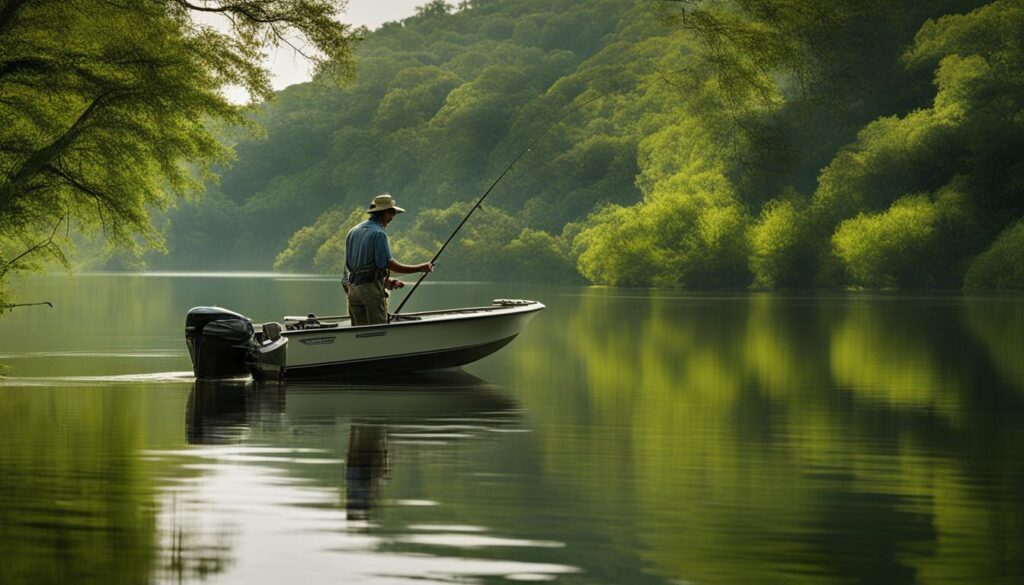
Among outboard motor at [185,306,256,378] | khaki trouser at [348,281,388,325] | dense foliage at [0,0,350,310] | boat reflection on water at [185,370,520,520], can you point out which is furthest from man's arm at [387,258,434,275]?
dense foliage at [0,0,350,310]

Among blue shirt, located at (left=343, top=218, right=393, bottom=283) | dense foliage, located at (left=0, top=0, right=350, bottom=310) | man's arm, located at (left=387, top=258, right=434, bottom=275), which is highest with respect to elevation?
dense foliage, located at (left=0, top=0, right=350, bottom=310)

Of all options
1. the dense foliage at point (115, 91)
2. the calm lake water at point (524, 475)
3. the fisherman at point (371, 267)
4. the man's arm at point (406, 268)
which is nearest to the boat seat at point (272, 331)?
the calm lake water at point (524, 475)

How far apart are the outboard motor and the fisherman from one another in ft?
5.10

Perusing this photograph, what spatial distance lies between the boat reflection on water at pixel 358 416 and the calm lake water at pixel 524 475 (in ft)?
0.21

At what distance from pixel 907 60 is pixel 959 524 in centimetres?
9360

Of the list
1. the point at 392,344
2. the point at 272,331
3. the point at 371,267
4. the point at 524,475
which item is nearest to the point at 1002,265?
the point at 392,344

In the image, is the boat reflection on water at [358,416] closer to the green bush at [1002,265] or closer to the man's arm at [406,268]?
the man's arm at [406,268]

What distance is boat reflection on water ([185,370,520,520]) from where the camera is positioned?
13867 mm

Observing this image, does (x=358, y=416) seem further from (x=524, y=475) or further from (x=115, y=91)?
(x=115, y=91)

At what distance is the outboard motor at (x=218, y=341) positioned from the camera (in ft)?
70.2

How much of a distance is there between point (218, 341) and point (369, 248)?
2347 millimetres

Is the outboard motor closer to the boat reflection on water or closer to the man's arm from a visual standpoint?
the boat reflection on water

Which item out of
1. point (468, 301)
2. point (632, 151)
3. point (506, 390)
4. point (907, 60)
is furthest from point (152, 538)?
point (632, 151)

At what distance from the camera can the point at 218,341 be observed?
71.4 ft
